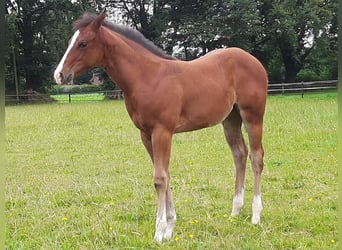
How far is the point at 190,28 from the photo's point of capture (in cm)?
2792

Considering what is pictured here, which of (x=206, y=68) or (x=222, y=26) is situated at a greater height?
(x=222, y=26)

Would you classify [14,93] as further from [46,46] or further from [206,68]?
[206,68]

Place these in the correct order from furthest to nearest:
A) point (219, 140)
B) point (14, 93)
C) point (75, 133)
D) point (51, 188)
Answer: point (14, 93)
point (75, 133)
point (219, 140)
point (51, 188)

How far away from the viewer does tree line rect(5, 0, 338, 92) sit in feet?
89.9

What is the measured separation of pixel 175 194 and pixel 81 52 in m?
2.41

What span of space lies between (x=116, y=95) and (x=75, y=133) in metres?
15.3

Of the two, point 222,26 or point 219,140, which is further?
point 222,26

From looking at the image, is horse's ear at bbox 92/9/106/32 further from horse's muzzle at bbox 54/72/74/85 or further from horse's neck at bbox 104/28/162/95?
horse's muzzle at bbox 54/72/74/85

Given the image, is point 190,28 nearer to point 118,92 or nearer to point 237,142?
point 118,92

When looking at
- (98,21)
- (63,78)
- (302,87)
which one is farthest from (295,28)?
(63,78)

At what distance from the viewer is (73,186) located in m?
5.66

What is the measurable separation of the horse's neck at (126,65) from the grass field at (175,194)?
1445mm

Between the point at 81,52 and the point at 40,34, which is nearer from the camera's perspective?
the point at 81,52

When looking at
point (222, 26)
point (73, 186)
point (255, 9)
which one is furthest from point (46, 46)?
point (73, 186)
